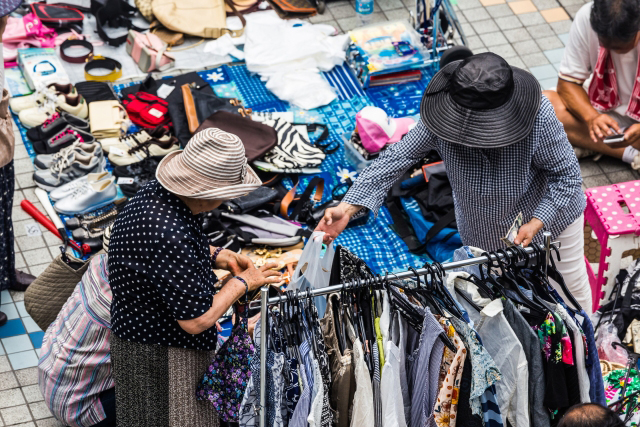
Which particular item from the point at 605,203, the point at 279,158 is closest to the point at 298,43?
the point at 279,158

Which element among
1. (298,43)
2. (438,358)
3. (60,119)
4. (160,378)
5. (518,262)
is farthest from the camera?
(298,43)

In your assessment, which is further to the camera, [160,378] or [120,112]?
[120,112]

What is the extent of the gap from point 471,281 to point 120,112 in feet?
12.7

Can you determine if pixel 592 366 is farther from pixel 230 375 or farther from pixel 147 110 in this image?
pixel 147 110

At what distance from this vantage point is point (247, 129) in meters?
5.98

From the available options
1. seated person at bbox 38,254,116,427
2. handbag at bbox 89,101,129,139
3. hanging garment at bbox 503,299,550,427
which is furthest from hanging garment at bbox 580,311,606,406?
handbag at bbox 89,101,129,139

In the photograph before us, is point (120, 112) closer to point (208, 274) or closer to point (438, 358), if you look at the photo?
point (208, 274)

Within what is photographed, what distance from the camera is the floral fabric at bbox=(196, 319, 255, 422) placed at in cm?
352

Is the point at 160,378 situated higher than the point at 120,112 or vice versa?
the point at 160,378

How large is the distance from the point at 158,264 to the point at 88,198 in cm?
251

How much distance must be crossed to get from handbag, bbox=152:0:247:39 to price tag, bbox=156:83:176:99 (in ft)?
2.97

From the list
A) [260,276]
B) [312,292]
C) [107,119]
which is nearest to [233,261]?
[260,276]

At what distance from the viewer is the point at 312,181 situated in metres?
5.77

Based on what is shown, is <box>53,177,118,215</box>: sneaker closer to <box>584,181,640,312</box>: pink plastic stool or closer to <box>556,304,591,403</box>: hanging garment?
<box>584,181,640,312</box>: pink plastic stool
